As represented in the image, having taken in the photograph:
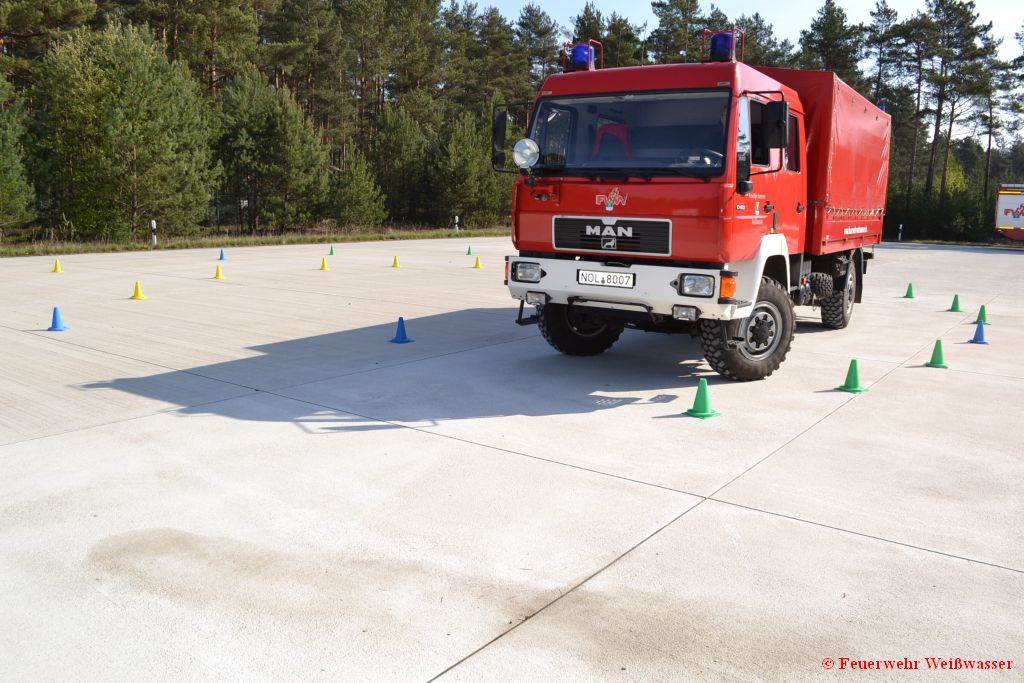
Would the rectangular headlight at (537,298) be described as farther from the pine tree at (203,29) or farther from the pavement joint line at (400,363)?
the pine tree at (203,29)

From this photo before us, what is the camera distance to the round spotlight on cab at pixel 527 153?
7746mm

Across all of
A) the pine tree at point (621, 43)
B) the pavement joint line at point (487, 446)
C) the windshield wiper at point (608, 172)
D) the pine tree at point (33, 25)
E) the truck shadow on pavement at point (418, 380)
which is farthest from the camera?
the pine tree at point (621, 43)

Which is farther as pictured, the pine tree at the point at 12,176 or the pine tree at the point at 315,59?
the pine tree at the point at 315,59

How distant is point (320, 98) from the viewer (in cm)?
5250

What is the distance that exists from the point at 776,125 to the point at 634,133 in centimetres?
123

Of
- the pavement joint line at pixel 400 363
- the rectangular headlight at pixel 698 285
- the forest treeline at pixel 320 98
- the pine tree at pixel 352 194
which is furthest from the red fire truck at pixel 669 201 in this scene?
the pine tree at pixel 352 194

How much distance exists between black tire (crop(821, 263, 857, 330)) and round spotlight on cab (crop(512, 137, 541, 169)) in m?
5.29

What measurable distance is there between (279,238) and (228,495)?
29.0 m

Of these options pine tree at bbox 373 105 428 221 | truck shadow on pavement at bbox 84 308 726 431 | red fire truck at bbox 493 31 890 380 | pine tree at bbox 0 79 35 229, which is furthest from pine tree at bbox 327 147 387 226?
red fire truck at bbox 493 31 890 380

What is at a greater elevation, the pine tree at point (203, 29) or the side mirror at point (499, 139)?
the pine tree at point (203, 29)

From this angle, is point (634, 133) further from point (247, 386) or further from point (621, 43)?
point (621, 43)

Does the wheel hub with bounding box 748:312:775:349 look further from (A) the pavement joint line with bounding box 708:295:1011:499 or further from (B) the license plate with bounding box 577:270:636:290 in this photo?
(B) the license plate with bounding box 577:270:636:290

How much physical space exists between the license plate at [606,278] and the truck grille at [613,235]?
7.8 inches

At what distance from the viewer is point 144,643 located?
130 inches
